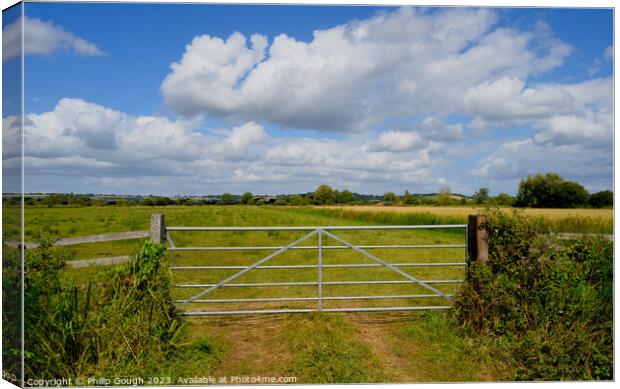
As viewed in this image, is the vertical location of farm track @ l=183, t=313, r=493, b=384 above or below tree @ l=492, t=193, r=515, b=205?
below

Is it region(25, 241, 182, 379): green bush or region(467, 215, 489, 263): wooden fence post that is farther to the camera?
region(467, 215, 489, 263): wooden fence post

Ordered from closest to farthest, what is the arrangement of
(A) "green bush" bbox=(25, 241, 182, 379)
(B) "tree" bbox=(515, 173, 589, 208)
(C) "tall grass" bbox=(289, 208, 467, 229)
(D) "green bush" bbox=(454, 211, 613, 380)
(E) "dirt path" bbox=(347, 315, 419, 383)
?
1. (A) "green bush" bbox=(25, 241, 182, 379)
2. (D) "green bush" bbox=(454, 211, 613, 380)
3. (E) "dirt path" bbox=(347, 315, 419, 383)
4. (B) "tree" bbox=(515, 173, 589, 208)
5. (C) "tall grass" bbox=(289, 208, 467, 229)

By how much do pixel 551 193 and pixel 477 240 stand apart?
299 centimetres

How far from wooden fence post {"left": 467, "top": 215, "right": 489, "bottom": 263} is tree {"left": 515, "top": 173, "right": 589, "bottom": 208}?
2.99ft

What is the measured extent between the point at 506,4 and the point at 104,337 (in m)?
4.34

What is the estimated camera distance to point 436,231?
20.4m

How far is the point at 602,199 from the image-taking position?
13.2ft

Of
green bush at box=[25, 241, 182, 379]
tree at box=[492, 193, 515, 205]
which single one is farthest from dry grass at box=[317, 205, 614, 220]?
green bush at box=[25, 241, 182, 379]

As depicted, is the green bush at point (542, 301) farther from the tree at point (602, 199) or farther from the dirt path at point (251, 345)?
the dirt path at point (251, 345)

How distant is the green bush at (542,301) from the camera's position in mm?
3906

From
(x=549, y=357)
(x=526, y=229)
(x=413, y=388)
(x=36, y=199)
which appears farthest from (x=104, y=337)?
(x=526, y=229)

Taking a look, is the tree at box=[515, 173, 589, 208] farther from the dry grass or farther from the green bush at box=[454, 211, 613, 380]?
the green bush at box=[454, 211, 613, 380]

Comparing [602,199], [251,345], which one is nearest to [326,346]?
[251,345]

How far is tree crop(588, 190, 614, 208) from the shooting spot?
3801mm
